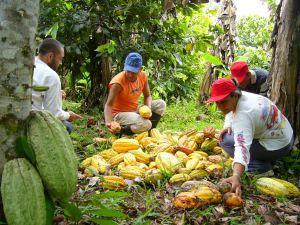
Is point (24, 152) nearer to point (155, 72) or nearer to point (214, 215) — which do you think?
point (214, 215)

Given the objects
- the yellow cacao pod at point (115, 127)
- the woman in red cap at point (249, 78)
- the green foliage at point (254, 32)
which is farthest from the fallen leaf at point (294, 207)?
the green foliage at point (254, 32)

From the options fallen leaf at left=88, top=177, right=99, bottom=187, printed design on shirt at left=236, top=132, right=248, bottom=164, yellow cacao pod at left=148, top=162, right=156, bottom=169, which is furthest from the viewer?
yellow cacao pod at left=148, top=162, right=156, bottom=169

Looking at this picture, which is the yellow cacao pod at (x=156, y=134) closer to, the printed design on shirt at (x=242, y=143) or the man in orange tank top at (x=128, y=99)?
the man in orange tank top at (x=128, y=99)

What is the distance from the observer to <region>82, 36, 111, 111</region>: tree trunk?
7031 millimetres

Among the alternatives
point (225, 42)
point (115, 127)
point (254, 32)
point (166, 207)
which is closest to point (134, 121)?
point (115, 127)

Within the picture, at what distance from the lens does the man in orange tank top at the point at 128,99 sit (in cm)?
502

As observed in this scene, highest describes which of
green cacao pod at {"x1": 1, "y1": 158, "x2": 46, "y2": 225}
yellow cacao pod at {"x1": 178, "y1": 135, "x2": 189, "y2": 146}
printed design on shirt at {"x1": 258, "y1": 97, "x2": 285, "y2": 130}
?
printed design on shirt at {"x1": 258, "y1": 97, "x2": 285, "y2": 130}

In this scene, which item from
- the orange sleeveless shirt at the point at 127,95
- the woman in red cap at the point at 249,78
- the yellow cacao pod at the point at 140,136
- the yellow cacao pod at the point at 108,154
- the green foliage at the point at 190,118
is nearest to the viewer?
the yellow cacao pod at the point at 108,154

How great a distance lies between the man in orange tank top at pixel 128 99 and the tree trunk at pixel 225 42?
3.35m

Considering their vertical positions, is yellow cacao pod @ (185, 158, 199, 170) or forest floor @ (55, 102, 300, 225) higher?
yellow cacao pod @ (185, 158, 199, 170)

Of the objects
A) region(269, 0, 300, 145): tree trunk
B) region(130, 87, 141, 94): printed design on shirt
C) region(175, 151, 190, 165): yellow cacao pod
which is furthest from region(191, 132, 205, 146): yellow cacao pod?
region(130, 87, 141, 94): printed design on shirt

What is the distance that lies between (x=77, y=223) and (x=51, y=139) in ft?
2.13

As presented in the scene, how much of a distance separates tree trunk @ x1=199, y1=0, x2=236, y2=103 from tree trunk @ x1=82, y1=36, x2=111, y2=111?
263 cm

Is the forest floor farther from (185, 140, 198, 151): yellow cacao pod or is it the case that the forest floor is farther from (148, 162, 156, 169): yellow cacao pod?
(185, 140, 198, 151): yellow cacao pod
